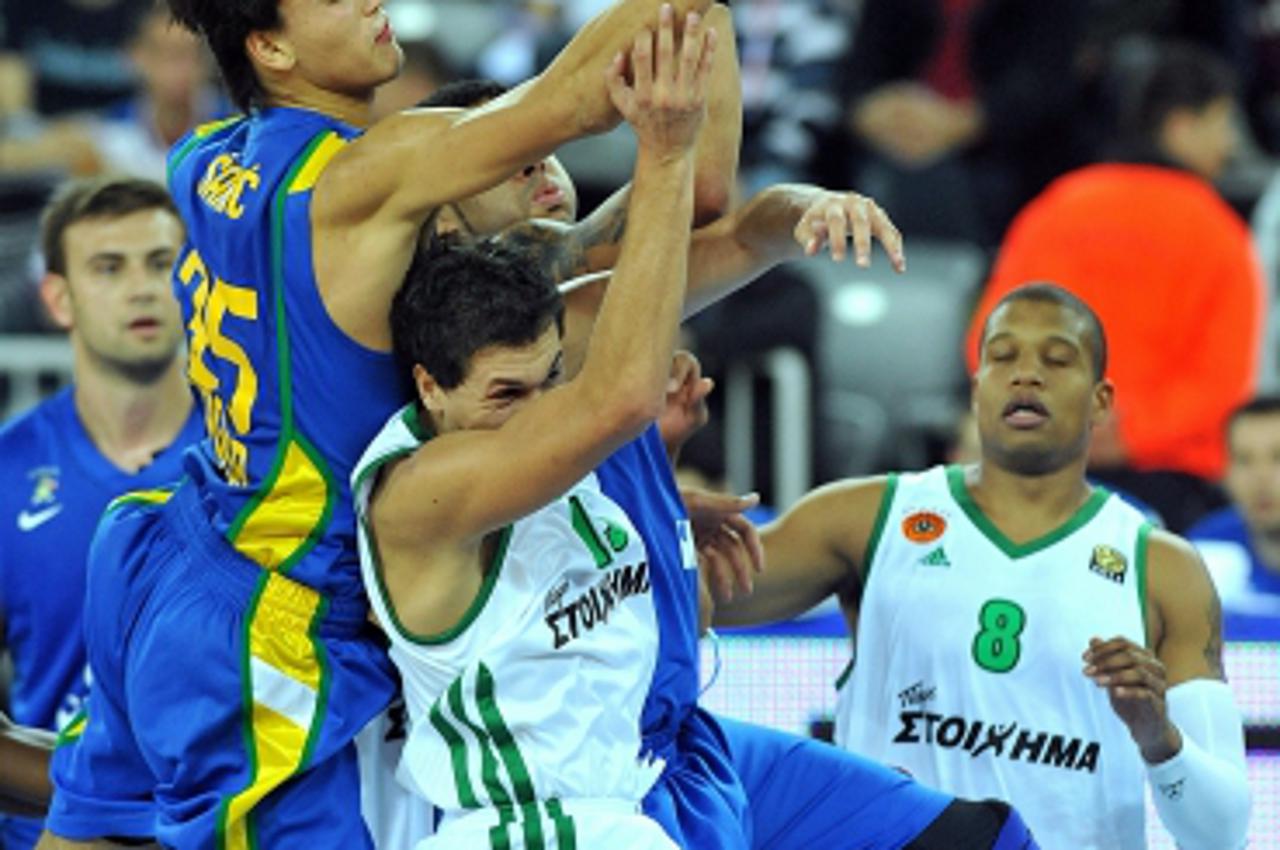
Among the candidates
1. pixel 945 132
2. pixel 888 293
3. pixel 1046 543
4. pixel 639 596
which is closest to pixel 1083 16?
pixel 945 132

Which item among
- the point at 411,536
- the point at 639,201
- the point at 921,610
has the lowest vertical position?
the point at 921,610

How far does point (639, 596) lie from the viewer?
5.05 m

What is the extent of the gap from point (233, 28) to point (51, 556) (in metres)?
2.28

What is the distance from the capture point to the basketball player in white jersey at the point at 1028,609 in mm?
5859

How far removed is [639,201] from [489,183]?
0.27 meters

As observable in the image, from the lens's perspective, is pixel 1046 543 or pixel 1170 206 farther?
pixel 1170 206

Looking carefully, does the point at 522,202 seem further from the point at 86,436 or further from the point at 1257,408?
the point at 1257,408

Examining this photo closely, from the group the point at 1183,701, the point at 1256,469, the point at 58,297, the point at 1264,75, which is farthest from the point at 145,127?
the point at 1183,701

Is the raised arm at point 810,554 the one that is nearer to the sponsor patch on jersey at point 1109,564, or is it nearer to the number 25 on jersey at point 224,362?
the sponsor patch on jersey at point 1109,564

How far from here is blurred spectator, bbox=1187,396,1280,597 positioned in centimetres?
839

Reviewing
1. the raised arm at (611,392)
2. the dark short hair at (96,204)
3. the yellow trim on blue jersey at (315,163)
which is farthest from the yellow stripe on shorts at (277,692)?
the dark short hair at (96,204)

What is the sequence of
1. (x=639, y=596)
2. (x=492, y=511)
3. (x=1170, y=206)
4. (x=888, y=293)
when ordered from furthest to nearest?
(x=888, y=293) → (x=1170, y=206) → (x=639, y=596) → (x=492, y=511)

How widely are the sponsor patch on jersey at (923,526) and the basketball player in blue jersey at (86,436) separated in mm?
1944

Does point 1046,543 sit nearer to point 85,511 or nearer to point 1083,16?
point 85,511
